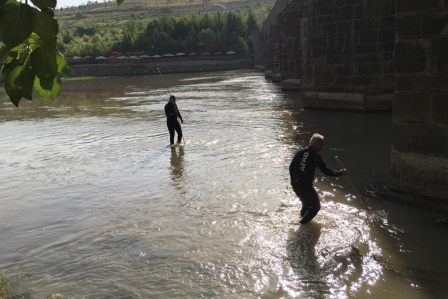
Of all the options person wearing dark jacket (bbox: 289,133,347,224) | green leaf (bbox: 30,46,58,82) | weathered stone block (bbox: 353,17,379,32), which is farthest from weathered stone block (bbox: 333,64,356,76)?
green leaf (bbox: 30,46,58,82)

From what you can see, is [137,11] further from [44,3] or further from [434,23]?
[44,3]

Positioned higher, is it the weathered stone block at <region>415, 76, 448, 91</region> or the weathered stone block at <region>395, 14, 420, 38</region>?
the weathered stone block at <region>395, 14, 420, 38</region>

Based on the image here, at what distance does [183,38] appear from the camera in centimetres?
8194

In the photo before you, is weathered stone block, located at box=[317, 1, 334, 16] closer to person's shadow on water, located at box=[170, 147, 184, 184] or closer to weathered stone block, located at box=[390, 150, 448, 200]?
person's shadow on water, located at box=[170, 147, 184, 184]

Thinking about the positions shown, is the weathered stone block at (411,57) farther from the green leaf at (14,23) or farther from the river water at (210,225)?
the green leaf at (14,23)

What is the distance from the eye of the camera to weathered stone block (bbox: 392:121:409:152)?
672 cm

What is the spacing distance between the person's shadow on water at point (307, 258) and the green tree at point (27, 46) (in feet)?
11.9

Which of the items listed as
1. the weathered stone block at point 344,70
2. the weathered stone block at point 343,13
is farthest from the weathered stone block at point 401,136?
the weathered stone block at point 343,13

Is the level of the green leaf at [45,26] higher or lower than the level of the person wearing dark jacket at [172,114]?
higher

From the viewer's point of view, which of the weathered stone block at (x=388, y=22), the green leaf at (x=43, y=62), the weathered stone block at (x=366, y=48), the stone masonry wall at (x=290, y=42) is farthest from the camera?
the stone masonry wall at (x=290, y=42)

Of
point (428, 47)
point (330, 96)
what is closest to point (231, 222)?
point (428, 47)

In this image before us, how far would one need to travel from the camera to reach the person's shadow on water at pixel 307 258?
179 inches

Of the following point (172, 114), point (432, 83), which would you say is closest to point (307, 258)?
point (432, 83)

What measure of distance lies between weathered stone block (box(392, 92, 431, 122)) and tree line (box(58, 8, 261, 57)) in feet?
239
